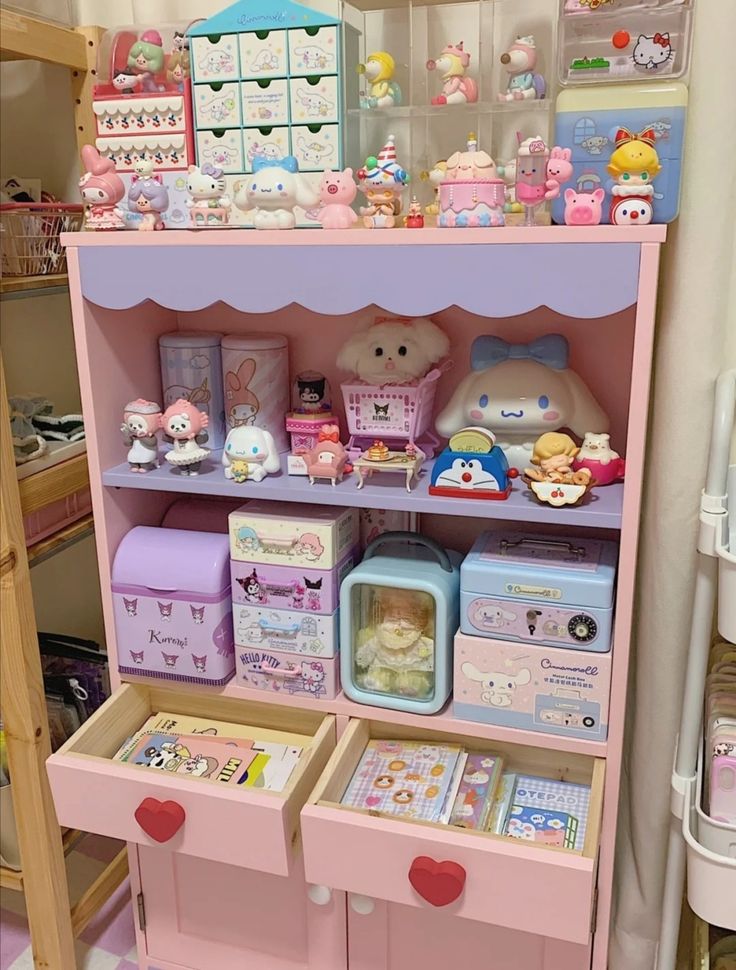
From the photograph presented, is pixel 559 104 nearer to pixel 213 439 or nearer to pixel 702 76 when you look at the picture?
pixel 702 76

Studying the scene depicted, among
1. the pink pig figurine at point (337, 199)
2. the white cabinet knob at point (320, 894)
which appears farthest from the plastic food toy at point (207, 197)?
the white cabinet knob at point (320, 894)

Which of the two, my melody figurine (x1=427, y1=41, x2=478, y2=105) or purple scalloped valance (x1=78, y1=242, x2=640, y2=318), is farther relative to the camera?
my melody figurine (x1=427, y1=41, x2=478, y2=105)

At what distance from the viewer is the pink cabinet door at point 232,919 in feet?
4.62

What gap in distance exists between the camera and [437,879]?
3.57 feet

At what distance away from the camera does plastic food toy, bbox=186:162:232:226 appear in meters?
1.23

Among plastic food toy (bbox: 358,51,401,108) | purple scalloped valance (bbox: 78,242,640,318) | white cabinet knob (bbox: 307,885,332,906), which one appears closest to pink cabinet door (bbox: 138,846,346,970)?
white cabinet knob (bbox: 307,885,332,906)

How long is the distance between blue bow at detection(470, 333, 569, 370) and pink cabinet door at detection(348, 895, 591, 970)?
31.0 inches

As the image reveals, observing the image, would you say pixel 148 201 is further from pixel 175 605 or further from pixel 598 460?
pixel 598 460

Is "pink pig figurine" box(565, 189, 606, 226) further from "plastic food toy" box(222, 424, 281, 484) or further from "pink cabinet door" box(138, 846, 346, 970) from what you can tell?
"pink cabinet door" box(138, 846, 346, 970)

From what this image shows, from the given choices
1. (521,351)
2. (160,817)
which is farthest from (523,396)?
(160,817)

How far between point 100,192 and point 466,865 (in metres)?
1.00

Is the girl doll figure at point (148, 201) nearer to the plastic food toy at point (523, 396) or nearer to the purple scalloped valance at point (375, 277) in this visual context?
the purple scalloped valance at point (375, 277)

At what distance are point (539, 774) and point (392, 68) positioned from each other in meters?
1.02

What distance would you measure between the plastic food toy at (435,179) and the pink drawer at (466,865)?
0.76 metres
